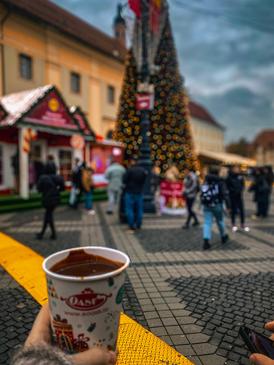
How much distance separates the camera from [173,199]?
32.0ft

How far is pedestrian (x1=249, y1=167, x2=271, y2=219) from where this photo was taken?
9.23 m

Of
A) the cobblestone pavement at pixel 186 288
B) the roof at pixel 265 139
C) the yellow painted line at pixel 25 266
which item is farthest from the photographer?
the roof at pixel 265 139

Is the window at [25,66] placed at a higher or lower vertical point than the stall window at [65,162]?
higher

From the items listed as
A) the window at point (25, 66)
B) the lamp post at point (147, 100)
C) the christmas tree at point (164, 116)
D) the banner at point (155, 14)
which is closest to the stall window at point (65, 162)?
the christmas tree at point (164, 116)

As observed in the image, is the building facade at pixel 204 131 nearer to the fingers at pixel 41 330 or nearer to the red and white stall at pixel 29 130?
the red and white stall at pixel 29 130

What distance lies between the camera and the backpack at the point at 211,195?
18.3 ft

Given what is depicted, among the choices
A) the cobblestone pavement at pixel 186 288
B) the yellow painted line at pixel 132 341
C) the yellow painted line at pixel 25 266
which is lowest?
the cobblestone pavement at pixel 186 288

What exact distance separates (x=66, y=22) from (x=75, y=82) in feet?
15.8

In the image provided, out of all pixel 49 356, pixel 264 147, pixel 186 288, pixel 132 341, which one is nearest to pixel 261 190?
pixel 186 288

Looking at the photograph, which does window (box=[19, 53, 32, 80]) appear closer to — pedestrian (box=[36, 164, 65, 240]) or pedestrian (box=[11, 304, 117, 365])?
pedestrian (box=[36, 164, 65, 240])

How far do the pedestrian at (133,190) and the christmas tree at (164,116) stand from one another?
7010 millimetres

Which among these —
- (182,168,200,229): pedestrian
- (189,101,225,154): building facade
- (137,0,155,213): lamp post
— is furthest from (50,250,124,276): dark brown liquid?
(189,101,225,154): building facade

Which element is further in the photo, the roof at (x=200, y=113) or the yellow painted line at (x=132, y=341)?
the roof at (x=200, y=113)

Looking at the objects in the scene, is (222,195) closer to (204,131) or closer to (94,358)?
(94,358)
